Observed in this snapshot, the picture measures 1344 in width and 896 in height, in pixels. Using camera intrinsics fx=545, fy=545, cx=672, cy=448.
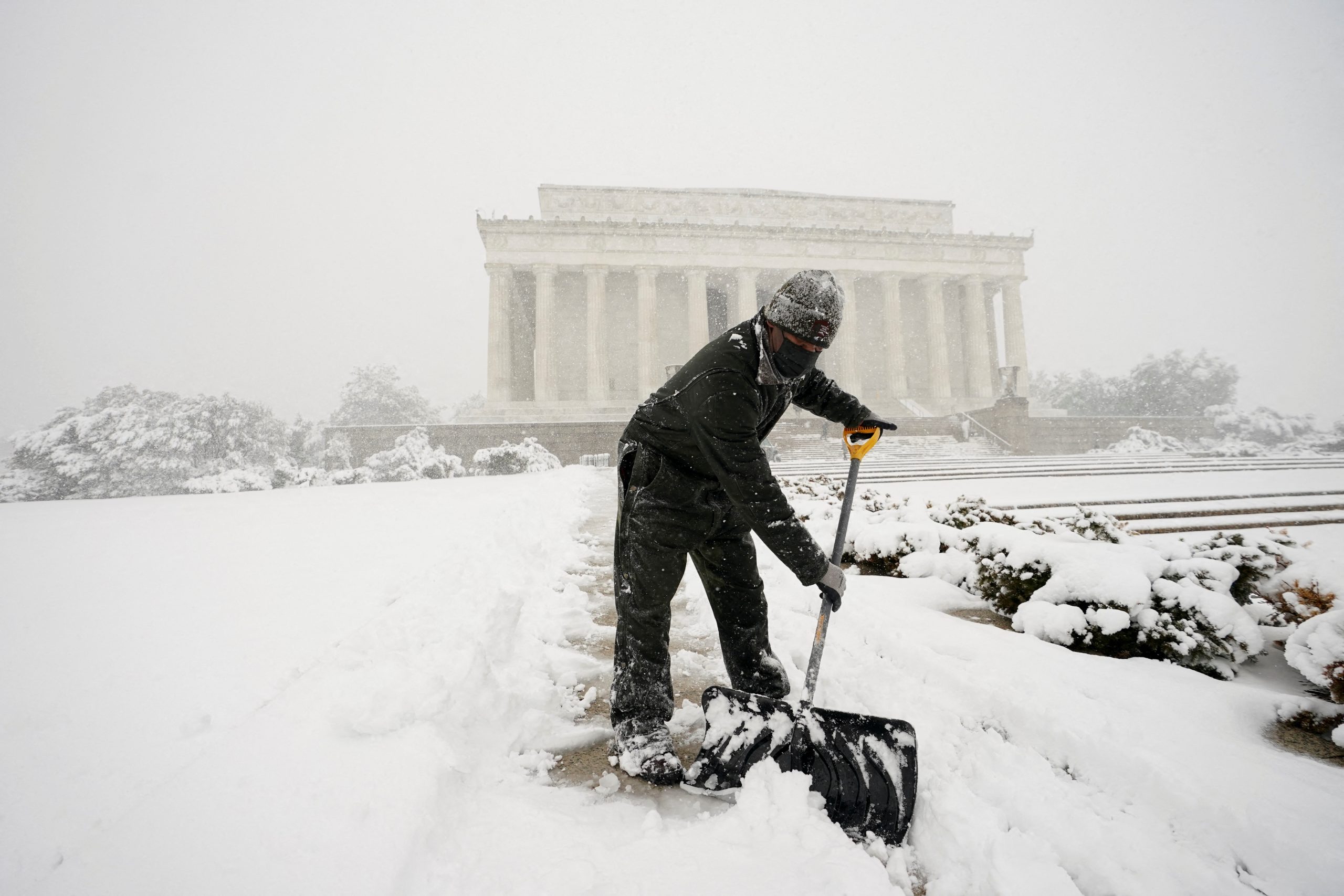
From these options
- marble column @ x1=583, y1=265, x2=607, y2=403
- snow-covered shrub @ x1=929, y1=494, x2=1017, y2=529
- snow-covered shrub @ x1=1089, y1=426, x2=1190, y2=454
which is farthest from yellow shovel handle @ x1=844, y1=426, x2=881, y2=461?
marble column @ x1=583, y1=265, x2=607, y2=403

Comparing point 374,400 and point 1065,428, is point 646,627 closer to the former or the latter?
point 1065,428

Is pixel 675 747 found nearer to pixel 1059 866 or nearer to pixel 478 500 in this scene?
pixel 1059 866

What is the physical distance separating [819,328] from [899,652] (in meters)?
1.63

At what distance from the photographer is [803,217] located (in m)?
34.7

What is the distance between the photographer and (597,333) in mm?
29656

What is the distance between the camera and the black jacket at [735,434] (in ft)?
5.90

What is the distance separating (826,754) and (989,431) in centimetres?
2166

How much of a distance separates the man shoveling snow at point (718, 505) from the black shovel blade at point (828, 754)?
0.20 metres

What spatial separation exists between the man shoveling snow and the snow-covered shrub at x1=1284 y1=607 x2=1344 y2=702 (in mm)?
1709

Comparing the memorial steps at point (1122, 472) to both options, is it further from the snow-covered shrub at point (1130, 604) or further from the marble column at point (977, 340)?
the marble column at point (977, 340)

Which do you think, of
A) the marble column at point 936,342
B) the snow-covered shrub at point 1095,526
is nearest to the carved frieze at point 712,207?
the marble column at point 936,342

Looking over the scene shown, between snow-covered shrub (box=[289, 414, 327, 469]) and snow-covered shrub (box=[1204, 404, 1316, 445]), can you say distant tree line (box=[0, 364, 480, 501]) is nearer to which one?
snow-covered shrub (box=[289, 414, 327, 469])

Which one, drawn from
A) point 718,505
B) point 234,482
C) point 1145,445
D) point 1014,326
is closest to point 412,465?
point 234,482

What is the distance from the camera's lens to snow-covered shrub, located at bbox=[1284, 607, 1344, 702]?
1920mm
